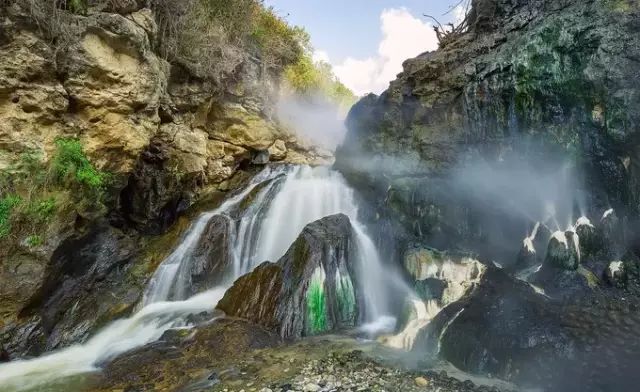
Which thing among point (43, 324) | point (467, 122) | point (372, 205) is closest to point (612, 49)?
point (467, 122)

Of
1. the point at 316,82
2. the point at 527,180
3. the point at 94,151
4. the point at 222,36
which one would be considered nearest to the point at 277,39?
the point at 316,82

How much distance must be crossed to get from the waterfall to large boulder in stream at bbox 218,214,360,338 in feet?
2.12

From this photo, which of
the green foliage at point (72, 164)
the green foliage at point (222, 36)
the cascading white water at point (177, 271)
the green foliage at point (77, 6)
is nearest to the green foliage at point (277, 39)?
the green foliage at point (222, 36)

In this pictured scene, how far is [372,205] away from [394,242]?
1.80m

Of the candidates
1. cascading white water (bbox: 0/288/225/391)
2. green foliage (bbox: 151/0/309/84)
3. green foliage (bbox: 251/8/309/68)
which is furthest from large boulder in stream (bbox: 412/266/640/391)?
green foliage (bbox: 251/8/309/68)

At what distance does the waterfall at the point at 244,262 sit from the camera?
6.66 m

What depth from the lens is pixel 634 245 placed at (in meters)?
7.47

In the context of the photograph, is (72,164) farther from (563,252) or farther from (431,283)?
(563,252)

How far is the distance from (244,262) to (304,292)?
2922 millimetres

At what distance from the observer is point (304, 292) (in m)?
7.43

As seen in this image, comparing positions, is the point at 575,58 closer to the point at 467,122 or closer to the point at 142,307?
the point at 467,122

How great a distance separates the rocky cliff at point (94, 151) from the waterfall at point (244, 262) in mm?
575

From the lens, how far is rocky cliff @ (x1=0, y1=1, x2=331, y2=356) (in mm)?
7348

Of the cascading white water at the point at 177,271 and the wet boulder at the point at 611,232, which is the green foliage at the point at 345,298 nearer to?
the cascading white water at the point at 177,271
